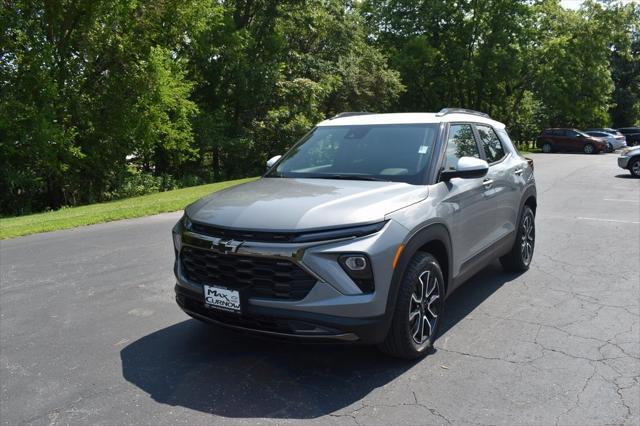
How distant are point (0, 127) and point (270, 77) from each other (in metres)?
12.9

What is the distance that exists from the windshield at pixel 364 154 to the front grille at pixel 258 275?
130cm

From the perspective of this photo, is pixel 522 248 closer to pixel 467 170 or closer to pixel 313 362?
pixel 467 170

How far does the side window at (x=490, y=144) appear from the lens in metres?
5.48

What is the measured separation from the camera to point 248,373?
12.2 ft

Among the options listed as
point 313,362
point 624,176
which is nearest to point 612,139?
point 624,176

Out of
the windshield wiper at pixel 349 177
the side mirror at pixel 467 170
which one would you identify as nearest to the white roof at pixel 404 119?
the side mirror at pixel 467 170

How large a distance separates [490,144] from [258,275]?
329 centimetres

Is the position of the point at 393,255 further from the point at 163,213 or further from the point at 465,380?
the point at 163,213

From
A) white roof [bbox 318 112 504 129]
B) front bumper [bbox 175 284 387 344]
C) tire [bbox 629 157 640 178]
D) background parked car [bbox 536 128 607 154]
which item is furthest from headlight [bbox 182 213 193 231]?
background parked car [bbox 536 128 607 154]

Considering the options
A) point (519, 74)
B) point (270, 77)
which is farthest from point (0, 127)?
point (519, 74)

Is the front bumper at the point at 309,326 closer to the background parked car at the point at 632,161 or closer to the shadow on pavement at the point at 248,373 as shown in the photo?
the shadow on pavement at the point at 248,373

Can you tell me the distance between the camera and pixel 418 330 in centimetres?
392

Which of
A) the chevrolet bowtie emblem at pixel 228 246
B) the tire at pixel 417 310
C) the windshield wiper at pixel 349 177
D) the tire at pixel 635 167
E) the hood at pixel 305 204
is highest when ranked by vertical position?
the windshield wiper at pixel 349 177

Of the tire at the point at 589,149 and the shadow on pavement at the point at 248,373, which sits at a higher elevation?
the shadow on pavement at the point at 248,373
